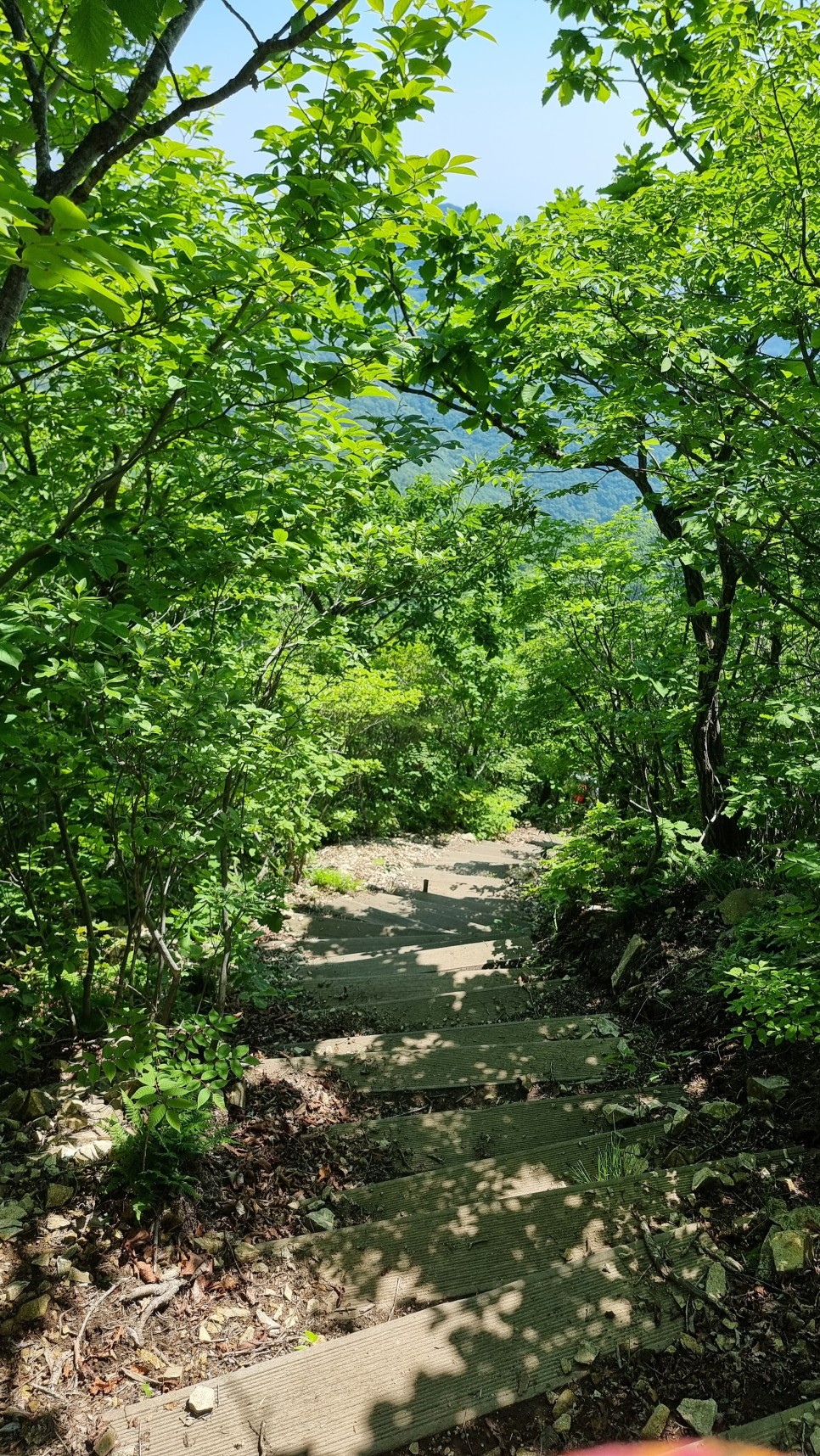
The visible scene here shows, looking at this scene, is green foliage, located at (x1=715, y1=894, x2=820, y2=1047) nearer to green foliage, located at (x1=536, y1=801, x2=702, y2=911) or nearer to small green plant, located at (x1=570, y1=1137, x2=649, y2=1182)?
small green plant, located at (x1=570, y1=1137, x2=649, y2=1182)

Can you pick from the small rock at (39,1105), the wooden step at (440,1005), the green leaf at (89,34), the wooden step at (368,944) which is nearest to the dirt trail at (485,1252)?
the wooden step at (440,1005)

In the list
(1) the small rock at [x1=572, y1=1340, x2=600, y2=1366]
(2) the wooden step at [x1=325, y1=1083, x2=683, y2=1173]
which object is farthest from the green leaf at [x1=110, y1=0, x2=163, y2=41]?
(2) the wooden step at [x1=325, y1=1083, x2=683, y2=1173]

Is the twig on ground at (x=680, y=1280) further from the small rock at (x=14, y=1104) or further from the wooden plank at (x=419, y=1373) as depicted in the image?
the small rock at (x=14, y=1104)

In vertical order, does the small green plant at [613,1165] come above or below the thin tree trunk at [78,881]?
below

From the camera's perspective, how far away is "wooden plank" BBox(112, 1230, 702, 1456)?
1749 mm

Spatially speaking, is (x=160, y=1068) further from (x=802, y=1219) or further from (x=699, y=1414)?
(x=802, y=1219)

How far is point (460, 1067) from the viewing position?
3.60m

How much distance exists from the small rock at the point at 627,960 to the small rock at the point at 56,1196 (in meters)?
3.21

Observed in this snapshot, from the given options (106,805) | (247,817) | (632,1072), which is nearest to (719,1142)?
(632,1072)

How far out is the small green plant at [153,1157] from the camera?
2.42 meters

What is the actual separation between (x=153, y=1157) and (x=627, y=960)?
3.08m

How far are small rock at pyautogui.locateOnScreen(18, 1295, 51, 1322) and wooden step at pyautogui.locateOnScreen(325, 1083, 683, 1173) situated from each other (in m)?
1.17

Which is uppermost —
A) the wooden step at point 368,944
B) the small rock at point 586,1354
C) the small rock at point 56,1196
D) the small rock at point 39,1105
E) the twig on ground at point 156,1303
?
the small rock at point 39,1105

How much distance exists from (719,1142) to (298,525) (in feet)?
9.56
